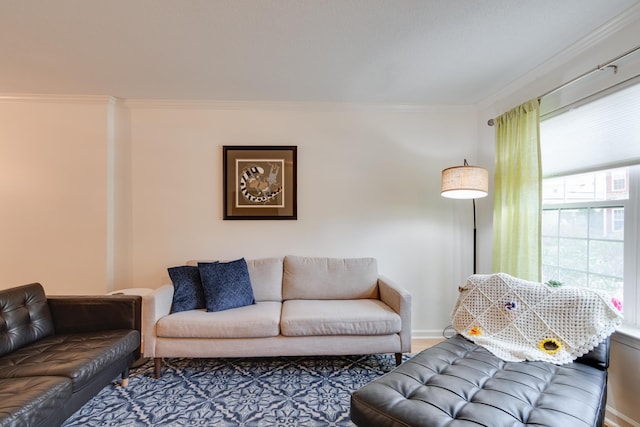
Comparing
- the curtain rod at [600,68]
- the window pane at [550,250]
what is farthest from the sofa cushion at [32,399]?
the curtain rod at [600,68]

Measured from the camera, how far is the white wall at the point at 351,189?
115 inches

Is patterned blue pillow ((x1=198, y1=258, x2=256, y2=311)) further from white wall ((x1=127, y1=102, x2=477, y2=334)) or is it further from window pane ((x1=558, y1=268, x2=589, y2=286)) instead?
window pane ((x1=558, y1=268, x2=589, y2=286))

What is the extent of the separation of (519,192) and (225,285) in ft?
8.25

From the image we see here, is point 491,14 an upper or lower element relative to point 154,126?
upper

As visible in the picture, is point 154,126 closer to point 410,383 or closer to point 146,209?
point 146,209

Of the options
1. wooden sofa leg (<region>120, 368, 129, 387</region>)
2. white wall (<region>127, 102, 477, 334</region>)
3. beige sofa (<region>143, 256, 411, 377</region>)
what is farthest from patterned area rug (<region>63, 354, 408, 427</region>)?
white wall (<region>127, 102, 477, 334</region>)

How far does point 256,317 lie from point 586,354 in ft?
6.61

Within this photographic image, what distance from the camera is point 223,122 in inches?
116

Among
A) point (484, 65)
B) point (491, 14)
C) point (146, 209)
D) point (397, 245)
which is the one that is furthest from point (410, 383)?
point (146, 209)

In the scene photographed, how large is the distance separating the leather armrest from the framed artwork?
1192 millimetres

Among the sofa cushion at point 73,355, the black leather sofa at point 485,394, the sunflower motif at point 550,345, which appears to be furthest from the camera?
the sunflower motif at point 550,345

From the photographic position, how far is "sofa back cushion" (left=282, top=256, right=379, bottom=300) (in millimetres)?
2660

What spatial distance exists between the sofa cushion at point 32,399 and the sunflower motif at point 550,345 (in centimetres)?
252

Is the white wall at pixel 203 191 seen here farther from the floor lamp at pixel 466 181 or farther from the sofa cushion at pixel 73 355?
the sofa cushion at pixel 73 355
